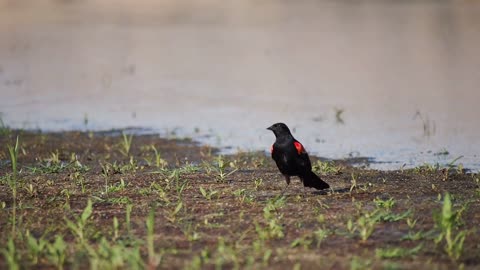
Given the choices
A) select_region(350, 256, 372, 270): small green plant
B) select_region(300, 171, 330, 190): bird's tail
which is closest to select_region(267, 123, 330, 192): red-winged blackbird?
select_region(300, 171, 330, 190): bird's tail

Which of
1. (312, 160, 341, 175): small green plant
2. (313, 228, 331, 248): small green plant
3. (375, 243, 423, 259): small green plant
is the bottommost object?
(375, 243, 423, 259): small green plant

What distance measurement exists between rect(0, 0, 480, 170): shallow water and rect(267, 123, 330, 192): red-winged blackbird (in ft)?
9.16

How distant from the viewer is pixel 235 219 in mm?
6516

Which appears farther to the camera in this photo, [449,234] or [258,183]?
[258,183]

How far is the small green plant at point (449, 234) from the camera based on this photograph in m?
5.57

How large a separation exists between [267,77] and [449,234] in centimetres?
1274

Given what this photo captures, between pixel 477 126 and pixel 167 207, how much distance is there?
22.9ft

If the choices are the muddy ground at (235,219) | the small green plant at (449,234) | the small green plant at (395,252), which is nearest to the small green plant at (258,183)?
the muddy ground at (235,219)

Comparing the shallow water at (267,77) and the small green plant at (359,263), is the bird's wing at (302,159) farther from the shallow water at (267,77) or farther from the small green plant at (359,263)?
the shallow water at (267,77)

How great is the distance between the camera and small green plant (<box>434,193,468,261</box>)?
5574mm

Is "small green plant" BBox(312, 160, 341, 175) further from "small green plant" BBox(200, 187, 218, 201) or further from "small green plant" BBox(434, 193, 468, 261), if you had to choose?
"small green plant" BBox(434, 193, 468, 261)

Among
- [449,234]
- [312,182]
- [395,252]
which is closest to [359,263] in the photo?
[395,252]

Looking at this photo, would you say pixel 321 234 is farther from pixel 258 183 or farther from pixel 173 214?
pixel 258 183

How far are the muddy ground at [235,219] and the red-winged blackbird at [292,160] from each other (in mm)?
129
